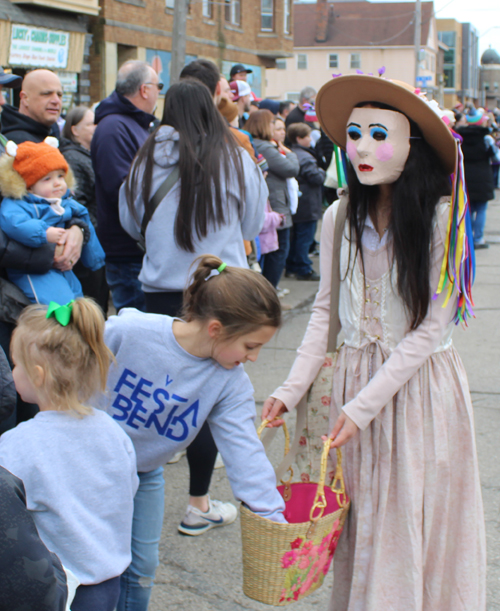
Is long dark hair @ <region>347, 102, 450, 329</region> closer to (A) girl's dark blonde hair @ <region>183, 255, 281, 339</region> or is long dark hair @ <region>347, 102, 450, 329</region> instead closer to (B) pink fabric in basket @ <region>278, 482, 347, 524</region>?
(A) girl's dark blonde hair @ <region>183, 255, 281, 339</region>

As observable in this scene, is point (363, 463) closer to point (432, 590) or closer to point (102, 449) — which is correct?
point (432, 590)

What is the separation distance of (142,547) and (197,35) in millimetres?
20021

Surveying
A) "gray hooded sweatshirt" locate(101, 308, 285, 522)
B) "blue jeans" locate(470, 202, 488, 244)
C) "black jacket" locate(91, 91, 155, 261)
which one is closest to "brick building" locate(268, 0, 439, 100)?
"blue jeans" locate(470, 202, 488, 244)

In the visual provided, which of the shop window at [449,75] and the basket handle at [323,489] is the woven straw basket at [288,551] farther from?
the shop window at [449,75]

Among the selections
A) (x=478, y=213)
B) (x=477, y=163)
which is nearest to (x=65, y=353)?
(x=477, y=163)

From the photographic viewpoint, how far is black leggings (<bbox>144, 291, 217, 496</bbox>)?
9.72 feet

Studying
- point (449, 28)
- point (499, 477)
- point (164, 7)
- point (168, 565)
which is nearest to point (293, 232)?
point (499, 477)

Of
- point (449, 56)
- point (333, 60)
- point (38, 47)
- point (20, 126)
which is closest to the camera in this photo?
point (20, 126)

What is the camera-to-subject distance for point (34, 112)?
13.6 ft

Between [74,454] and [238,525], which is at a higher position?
[74,454]

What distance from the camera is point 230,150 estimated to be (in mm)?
3109

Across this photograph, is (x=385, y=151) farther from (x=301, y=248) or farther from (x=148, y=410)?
(x=301, y=248)

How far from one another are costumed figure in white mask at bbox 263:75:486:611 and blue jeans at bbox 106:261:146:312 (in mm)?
1903

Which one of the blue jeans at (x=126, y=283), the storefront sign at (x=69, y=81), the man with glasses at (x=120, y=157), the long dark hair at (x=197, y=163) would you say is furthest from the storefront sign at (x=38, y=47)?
the long dark hair at (x=197, y=163)
